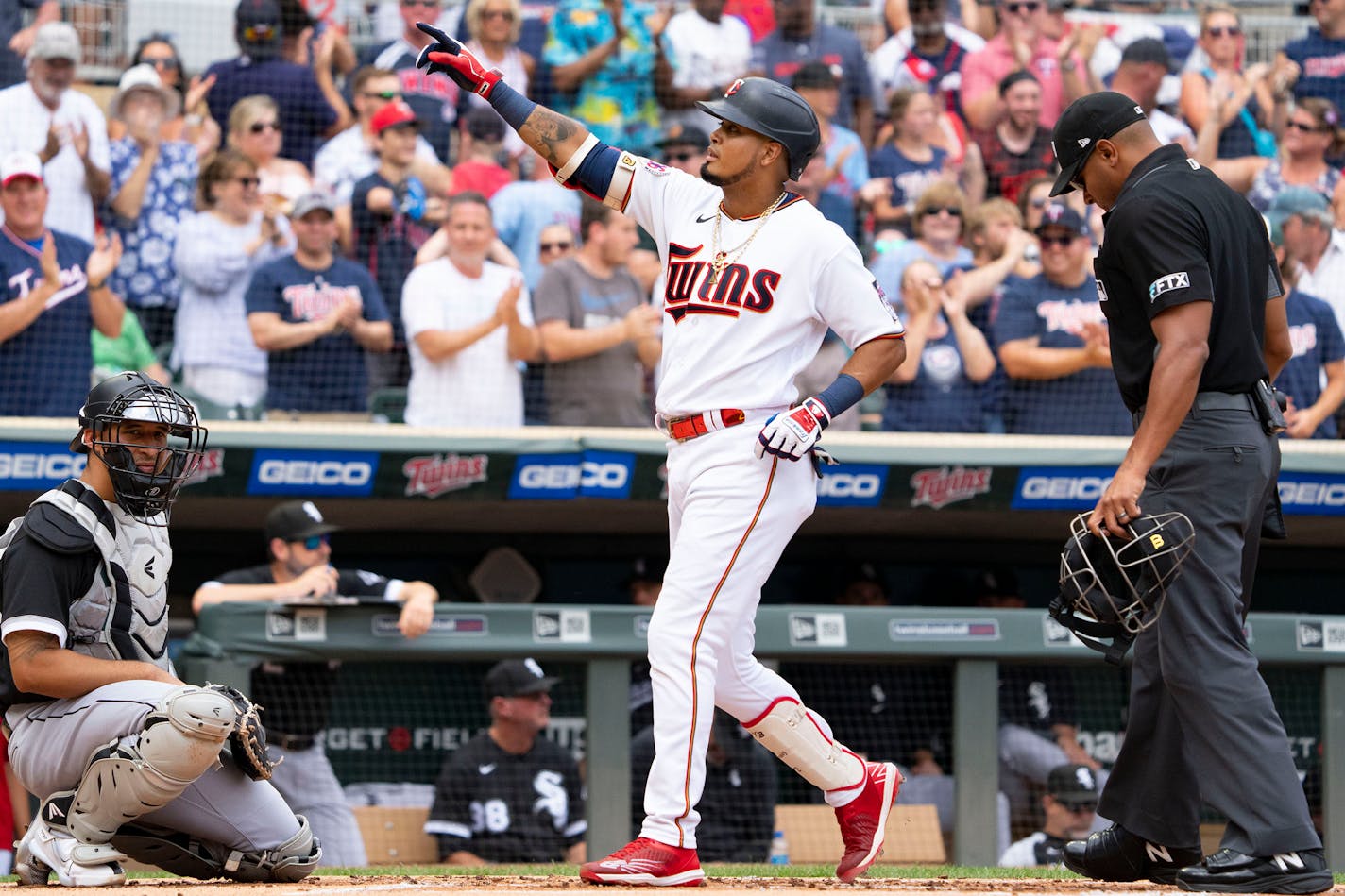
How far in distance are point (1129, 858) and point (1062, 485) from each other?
3601 millimetres

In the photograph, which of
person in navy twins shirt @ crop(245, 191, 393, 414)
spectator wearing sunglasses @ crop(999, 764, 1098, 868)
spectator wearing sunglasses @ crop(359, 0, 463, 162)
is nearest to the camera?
spectator wearing sunglasses @ crop(999, 764, 1098, 868)

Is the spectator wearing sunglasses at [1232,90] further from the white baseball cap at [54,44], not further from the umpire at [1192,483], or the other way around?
the white baseball cap at [54,44]

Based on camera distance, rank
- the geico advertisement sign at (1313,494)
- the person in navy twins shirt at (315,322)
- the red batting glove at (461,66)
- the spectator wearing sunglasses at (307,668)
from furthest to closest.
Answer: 1. the geico advertisement sign at (1313,494)
2. the person in navy twins shirt at (315,322)
3. the spectator wearing sunglasses at (307,668)
4. the red batting glove at (461,66)

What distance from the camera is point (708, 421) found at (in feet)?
13.3

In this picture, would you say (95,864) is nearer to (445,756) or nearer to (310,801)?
(310,801)

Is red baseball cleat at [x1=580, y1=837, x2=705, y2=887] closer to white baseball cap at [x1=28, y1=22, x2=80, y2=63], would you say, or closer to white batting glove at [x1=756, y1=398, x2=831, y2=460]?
white batting glove at [x1=756, y1=398, x2=831, y2=460]

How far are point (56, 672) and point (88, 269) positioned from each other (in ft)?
12.2

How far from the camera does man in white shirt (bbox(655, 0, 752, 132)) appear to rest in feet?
29.5

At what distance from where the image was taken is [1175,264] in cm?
385

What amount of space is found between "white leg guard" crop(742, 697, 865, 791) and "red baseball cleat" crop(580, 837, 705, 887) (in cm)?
40

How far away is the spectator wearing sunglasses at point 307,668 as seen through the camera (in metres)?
6.39

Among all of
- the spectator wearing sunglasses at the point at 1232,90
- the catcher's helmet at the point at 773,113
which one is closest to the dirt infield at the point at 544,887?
the catcher's helmet at the point at 773,113

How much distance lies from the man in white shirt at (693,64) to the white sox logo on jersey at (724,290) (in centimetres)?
491

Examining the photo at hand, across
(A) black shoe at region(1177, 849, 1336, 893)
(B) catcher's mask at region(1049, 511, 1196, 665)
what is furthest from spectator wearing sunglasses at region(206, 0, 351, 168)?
(A) black shoe at region(1177, 849, 1336, 893)
